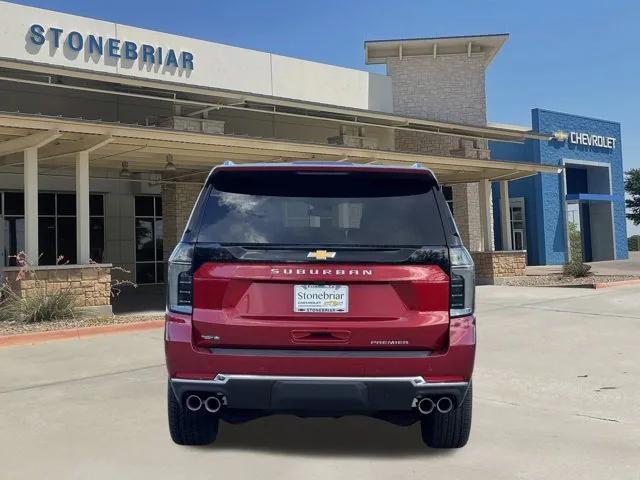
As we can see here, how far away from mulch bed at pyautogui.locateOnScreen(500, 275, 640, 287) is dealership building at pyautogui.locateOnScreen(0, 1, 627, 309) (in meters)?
0.72

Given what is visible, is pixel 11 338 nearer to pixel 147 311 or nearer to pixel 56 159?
pixel 147 311

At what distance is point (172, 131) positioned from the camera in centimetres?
1263

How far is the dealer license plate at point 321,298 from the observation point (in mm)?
3830

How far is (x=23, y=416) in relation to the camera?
546 cm

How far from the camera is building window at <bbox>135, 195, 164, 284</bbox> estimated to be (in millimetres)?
22578

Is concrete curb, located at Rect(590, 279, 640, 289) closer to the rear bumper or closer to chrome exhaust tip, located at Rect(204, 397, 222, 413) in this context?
the rear bumper

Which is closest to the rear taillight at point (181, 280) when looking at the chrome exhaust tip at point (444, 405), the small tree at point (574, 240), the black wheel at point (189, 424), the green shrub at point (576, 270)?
the black wheel at point (189, 424)

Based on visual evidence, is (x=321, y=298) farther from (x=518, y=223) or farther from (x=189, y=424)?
(x=518, y=223)

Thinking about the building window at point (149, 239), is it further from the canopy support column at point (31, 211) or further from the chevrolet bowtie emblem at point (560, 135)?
the chevrolet bowtie emblem at point (560, 135)

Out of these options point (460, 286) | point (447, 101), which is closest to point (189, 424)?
point (460, 286)

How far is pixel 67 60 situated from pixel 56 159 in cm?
371

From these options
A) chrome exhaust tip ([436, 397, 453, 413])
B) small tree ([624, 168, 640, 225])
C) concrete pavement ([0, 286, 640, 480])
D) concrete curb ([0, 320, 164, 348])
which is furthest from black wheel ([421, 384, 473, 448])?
small tree ([624, 168, 640, 225])

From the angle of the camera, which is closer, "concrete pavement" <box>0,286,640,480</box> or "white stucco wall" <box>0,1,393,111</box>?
"concrete pavement" <box>0,286,640,480</box>

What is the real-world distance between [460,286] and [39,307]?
9291 millimetres
